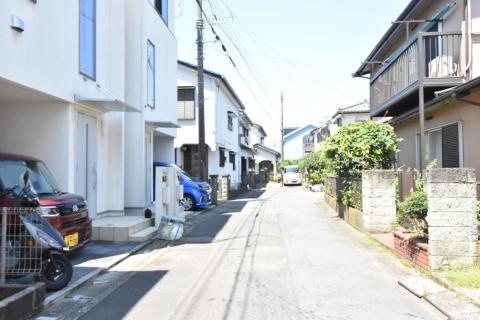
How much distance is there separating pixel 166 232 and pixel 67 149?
3031 mm

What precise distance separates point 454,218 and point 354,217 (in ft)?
19.9

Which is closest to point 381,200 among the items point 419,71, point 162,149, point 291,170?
point 419,71

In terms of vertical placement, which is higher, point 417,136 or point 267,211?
point 417,136

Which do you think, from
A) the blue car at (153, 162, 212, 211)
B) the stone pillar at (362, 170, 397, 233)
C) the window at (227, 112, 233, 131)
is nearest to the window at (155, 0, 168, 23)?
the blue car at (153, 162, 212, 211)

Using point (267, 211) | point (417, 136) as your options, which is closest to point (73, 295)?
point (417, 136)

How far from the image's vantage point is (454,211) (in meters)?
7.27

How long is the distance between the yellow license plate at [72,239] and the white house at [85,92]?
2171mm

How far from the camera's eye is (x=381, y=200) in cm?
1121

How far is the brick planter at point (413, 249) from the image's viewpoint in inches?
298

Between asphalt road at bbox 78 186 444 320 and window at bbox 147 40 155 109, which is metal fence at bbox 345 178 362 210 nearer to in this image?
asphalt road at bbox 78 186 444 320

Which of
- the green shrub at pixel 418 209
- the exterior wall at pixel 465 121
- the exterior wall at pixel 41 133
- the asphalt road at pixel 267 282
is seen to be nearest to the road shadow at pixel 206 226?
the asphalt road at pixel 267 282

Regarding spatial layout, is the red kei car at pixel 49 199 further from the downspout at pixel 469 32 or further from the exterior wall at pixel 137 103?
the downspout at pixel 469 32

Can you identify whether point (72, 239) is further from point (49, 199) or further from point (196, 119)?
point (196, 119)

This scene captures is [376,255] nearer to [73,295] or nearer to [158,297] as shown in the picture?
[158,297]
